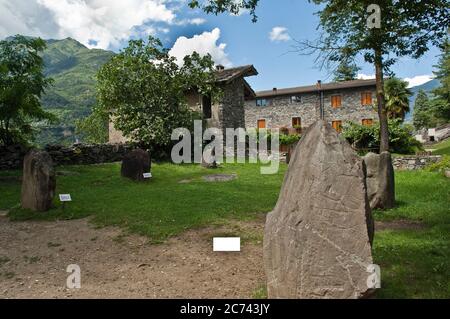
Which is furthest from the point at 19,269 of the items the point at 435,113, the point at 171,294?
the point at 435,113

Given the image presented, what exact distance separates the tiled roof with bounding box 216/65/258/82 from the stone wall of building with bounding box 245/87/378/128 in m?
13.2

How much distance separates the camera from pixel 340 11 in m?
8.55

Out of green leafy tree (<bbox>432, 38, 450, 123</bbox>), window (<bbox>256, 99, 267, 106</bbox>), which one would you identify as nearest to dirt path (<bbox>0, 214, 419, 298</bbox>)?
window (<bbox>256, 99, 267, 106</bbox>)

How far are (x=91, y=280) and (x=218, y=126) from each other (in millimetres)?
22163

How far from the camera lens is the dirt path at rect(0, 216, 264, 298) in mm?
4855

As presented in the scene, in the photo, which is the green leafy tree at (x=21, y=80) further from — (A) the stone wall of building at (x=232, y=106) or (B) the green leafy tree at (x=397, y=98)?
(B) the green leafy tree at (x=397, y=98)

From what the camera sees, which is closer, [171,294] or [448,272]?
[171,294]

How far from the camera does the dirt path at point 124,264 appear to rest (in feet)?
15.9

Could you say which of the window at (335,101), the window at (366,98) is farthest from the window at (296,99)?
the window at (366,98)

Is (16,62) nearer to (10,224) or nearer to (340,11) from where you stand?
(10,224)

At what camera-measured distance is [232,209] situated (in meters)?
9.54

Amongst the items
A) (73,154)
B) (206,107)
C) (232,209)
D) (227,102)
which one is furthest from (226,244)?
(206,107)

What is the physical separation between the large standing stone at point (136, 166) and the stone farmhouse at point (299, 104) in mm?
14320

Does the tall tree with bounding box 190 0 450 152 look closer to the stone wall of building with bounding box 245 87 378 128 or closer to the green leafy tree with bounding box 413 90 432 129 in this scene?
the stone wall of building with bounding box 245 87 378 128
